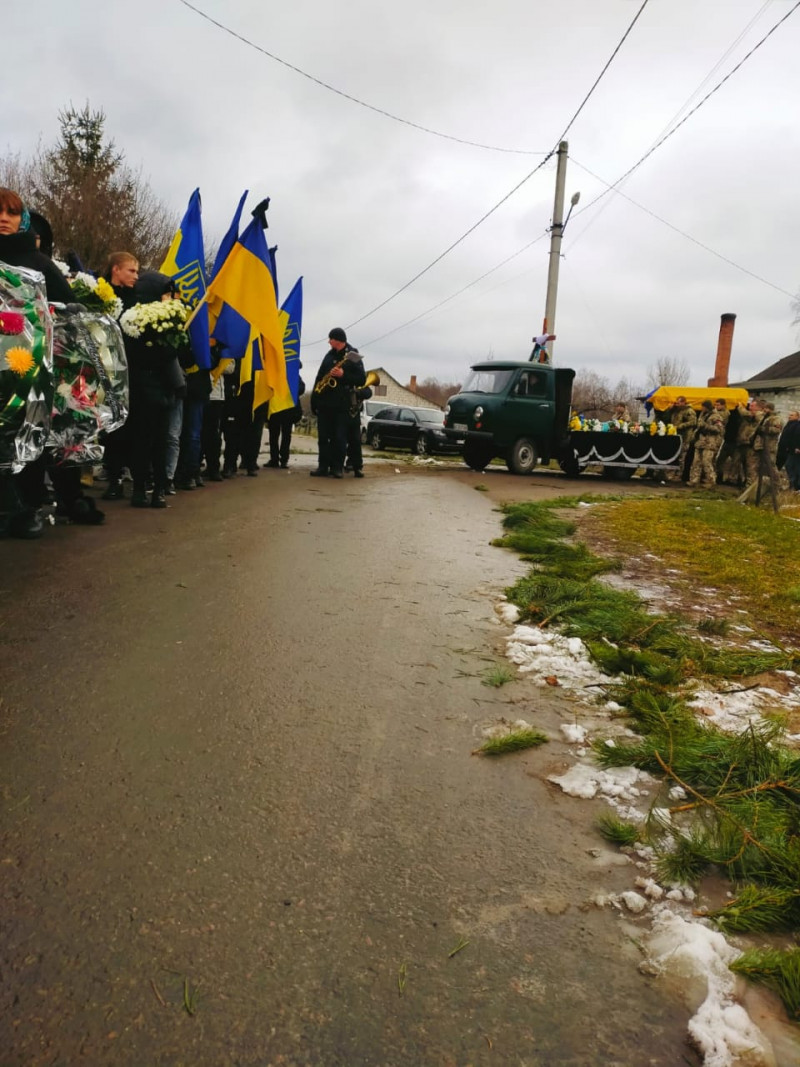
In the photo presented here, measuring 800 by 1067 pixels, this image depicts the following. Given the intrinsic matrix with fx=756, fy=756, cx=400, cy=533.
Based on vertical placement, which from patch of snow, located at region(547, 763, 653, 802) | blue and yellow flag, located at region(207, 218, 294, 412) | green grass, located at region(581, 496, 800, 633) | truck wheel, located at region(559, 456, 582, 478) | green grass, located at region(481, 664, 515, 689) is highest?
blue and yellow flag, located at region(207, 218, 294, 412)

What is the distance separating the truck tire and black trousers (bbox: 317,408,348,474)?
17.7ft

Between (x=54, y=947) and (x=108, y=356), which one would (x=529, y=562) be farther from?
(x=54, y=947)

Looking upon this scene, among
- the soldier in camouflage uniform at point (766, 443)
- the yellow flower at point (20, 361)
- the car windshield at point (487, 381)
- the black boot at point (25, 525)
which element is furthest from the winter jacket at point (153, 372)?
the car windshield at point (487, 381)

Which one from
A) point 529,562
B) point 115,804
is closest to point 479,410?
point 529,562

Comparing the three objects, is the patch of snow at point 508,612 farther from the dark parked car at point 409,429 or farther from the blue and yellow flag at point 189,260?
the dark parked car at point 409,429

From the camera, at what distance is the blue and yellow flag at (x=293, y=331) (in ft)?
41.5

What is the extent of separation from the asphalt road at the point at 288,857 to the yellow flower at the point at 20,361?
129 centimetres

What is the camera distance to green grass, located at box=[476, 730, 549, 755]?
8.85 feet

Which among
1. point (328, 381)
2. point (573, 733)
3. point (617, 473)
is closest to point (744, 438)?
point (617, 473)

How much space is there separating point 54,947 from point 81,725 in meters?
1.13

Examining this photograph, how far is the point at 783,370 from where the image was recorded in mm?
40969

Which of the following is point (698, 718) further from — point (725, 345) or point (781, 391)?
point (725, 345)

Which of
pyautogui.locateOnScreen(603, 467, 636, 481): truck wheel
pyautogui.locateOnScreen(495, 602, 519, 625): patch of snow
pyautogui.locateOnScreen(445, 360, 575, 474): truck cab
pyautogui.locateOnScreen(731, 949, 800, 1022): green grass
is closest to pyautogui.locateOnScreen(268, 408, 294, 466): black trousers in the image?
pyautogui.locateOnScreen(445, 360, 575, 474): truck cab

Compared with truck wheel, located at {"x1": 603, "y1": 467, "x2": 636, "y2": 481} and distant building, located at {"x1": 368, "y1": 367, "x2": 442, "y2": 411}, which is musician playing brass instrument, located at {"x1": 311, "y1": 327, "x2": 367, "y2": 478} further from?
distant building, located at {"x1": 368, "y1": 367, "x2": 442, "y2": 411}
